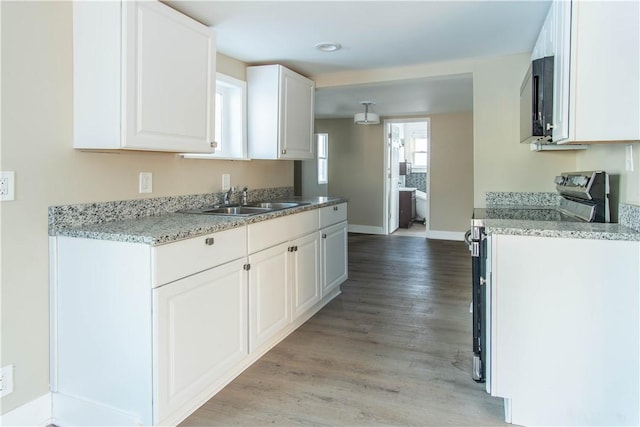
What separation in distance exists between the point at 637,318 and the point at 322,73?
2963 mm

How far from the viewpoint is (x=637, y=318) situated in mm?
1725

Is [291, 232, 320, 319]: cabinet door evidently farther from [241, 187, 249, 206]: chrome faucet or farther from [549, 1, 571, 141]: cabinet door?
[549, 1, 571, 141]: cabinet door

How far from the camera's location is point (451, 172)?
715cm

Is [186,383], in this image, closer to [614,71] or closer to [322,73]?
[614,71]

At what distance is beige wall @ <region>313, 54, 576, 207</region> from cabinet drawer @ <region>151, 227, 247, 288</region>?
6.74ft

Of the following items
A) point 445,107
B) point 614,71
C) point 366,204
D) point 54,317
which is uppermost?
point 445,107

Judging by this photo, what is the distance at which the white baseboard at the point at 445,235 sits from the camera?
718 cm

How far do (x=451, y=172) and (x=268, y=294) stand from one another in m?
5.28

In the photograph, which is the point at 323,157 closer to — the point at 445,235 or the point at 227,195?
the point at 445,235

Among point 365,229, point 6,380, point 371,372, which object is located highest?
point 365,229

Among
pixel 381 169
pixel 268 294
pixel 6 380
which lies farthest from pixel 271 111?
pixel 381 169

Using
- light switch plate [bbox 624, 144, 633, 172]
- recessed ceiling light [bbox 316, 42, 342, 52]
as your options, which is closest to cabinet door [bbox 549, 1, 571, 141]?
light switch plate [bbox 624, 144, 633, 172]

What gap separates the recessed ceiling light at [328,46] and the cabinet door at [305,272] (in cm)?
134

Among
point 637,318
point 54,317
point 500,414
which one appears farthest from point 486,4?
point 54,317
